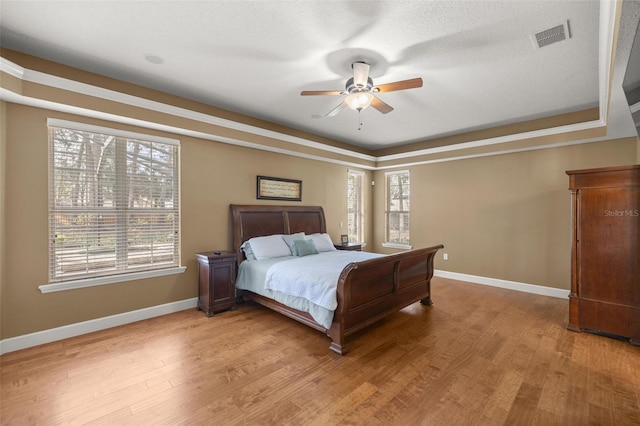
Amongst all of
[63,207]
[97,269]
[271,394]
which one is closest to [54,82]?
[63,207]

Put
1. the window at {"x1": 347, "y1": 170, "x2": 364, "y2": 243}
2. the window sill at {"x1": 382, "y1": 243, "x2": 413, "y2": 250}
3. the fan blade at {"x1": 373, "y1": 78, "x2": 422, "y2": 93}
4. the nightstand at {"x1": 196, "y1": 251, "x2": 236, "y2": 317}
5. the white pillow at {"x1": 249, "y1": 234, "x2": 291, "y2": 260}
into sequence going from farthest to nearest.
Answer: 1. the window at {"x1": 347, "y1": 170, "x2": 364, "y2": 243}
2. the window sill at {"x1": 382, "y1": 243, "x2": 413, "y2": 250}
3. the white pillow at {"x1": 249, "y1": 234, "x2": 291, "y2": 260}
4. the nightstand at {"x1": 196, "y1": 251, "x2": 236, "y2": 317}
5. the fan blade at {"x1": 373, "y1": 78, "x2": 422, "y2": 93}

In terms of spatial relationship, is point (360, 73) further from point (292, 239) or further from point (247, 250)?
point (247, 250)

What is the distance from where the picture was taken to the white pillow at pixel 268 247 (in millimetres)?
4191

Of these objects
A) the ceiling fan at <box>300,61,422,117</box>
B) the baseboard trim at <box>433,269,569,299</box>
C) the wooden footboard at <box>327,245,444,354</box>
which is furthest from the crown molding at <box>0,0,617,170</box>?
the wooden footboard at <box>327,245,444,354</box>

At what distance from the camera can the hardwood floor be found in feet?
6.43

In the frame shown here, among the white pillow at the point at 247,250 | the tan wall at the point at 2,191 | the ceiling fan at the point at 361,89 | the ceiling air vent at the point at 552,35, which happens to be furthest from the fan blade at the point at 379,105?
the tan wall at the point at 2,191

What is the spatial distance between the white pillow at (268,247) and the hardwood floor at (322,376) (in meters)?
1.06

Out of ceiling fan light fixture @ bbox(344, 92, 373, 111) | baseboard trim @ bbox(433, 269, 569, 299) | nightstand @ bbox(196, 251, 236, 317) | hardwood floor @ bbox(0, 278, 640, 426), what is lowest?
hardwood floor @ bbox(0, 278, 640, 426)

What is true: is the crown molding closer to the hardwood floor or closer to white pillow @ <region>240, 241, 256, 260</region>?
white pillow @ <region>240, 241, 256, 260</region>

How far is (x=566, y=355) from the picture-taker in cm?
277

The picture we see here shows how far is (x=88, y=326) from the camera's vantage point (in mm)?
3219

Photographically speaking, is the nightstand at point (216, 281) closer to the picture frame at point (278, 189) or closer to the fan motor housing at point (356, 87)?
the picture frame at point (278, 189)

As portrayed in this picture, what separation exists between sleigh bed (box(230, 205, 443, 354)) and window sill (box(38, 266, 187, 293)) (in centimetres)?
97

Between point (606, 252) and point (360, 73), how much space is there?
11.3 ft
